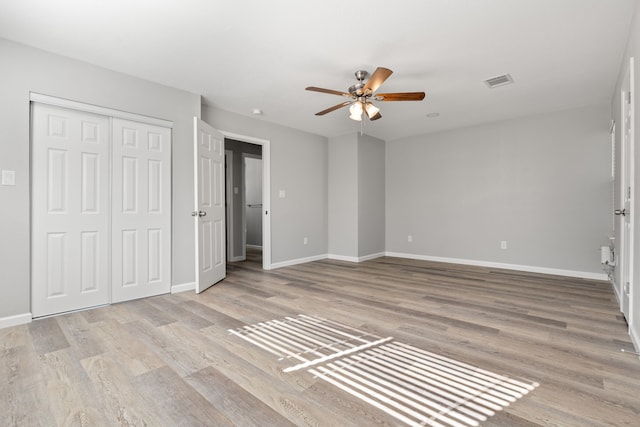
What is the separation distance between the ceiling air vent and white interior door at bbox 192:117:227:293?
127 inches

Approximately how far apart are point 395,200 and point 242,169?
10.1 feet

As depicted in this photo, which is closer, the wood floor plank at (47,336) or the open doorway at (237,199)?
the wood floor plank at (47,336)

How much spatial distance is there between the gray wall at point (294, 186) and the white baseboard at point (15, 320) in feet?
9.65

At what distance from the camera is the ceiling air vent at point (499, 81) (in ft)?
10.8

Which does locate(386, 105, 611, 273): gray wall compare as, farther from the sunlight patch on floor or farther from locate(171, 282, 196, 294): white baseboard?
locate(171, 282, 196, 294): white baseboard

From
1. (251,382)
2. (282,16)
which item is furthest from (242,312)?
(282,16)

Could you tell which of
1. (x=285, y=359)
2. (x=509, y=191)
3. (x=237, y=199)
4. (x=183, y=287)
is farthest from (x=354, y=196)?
(x=285, y=359)

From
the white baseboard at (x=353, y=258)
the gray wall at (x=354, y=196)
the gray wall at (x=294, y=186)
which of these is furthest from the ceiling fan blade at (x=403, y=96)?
the white baseboard at (x=353, y=258)

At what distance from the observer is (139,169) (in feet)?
10.8

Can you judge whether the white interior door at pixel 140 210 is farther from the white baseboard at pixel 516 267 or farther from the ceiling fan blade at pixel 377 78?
the white baseboard at pixel 516 267

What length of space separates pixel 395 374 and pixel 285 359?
26.4 inches

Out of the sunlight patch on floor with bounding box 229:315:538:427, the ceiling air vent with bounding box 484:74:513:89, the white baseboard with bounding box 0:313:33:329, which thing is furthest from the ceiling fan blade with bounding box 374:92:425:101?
the white baseboard with bounding box 0:313:33:329

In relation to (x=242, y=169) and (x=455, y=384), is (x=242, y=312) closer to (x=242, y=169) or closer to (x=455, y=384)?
(x=455, y=384)

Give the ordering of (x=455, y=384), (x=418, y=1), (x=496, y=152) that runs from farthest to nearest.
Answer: (x=496, y=152), (x=418, y=1), (x=455, y=384)
